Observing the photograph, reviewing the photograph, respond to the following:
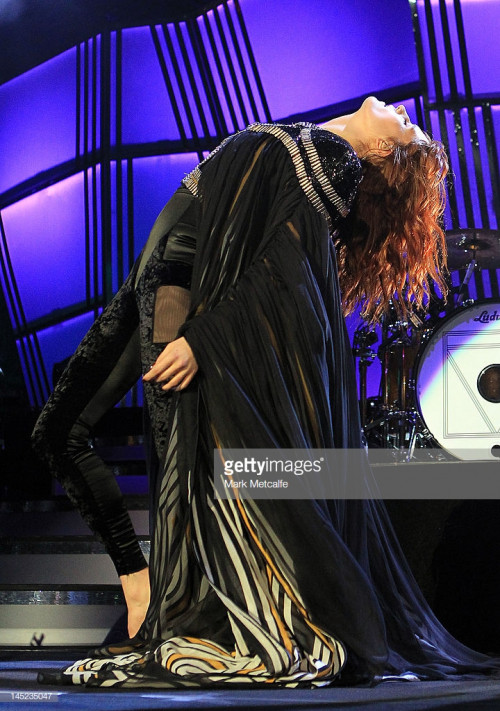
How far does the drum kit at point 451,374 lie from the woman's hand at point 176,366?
8.03 ft

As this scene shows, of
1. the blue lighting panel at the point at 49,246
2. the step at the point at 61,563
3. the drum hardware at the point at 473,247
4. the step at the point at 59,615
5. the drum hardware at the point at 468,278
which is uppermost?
the blue lighting panel at the point at 49,246

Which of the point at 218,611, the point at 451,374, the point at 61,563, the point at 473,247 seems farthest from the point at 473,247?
the point at 218,611

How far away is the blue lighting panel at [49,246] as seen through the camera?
15.6ft

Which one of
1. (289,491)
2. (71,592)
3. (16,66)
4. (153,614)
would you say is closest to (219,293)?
(289,491)

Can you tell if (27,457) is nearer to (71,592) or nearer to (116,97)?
(71,592)

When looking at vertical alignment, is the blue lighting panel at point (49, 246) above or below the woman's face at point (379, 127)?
above

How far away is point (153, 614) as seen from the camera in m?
1.30

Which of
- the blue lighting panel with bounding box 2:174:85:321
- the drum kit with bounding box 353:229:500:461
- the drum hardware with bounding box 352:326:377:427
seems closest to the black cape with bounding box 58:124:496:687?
the drum kit with bounding box 353:229:500:461

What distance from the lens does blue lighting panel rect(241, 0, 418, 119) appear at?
456 centimetres

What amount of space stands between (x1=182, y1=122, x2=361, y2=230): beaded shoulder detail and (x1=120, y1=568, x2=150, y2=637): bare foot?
764 mm

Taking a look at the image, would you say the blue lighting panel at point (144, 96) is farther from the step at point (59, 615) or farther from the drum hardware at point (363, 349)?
the step at point (59, 615)

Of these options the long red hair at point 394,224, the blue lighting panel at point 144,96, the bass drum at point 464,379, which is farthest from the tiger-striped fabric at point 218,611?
the blue lighting panel at point 144,96

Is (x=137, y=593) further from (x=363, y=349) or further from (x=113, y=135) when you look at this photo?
(x=113, y=135)

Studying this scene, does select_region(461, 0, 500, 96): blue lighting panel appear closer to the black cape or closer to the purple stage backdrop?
the purple stage backdrop
